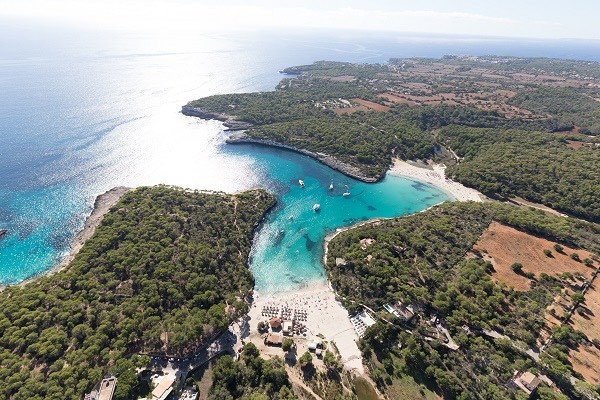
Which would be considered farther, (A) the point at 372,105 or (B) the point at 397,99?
(B) the point at 397,99

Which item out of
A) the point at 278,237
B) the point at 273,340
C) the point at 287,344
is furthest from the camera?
the point at 278,237

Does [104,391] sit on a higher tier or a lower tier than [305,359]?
higher

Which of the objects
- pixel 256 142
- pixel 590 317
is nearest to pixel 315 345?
pixel 590 317

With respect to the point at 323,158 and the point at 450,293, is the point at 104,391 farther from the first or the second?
the point at 323,158

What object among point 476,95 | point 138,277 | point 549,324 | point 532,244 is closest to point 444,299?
point 549,324

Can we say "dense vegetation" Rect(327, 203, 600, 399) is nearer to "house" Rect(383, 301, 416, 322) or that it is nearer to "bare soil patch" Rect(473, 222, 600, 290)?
"house" Rect(383, 301, 416, 322)

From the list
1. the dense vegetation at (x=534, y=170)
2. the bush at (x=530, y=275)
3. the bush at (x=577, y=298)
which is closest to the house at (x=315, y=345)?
the bush at (x=530, y=275)

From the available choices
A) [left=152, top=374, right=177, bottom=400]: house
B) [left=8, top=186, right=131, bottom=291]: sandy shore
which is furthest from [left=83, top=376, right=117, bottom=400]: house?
[left=8, top=186, right=131, bottom=291]: sandy shore

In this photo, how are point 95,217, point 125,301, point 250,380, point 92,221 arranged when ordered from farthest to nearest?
point 95,217 < point 92,221 < point 125,301 < point 250,380
